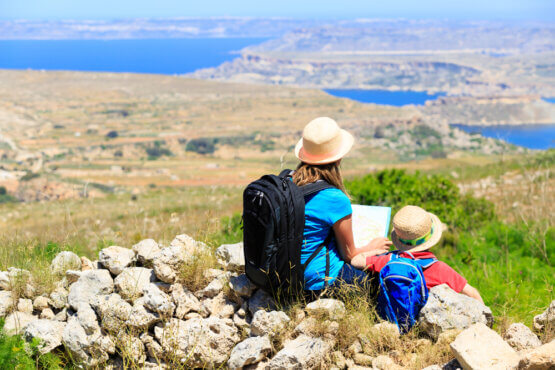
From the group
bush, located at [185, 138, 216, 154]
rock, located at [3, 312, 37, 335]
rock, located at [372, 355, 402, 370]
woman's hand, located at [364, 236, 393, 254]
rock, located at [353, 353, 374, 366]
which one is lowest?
A: bush, located at [185, 138, 216, 154]

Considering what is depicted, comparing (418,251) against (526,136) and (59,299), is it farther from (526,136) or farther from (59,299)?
(526,136)

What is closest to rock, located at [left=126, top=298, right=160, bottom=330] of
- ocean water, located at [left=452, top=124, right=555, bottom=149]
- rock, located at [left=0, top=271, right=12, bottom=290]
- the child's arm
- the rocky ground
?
the rocky ground

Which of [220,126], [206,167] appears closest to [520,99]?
[220,126]

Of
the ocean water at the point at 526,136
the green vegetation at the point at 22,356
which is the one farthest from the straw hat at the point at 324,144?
the ocean water at the point at 526,136

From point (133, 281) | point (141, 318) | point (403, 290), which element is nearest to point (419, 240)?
point (403, 290)

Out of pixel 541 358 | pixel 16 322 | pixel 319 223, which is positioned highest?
pixel 319 223

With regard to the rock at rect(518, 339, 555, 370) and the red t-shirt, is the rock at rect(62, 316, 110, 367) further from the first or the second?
the rock at rect(518, 339, 555, 370)

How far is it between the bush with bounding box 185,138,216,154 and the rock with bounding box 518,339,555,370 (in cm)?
7459

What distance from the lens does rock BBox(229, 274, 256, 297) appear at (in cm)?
353

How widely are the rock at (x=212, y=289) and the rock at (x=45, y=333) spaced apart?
1.00 metres

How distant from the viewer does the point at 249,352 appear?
2988 mm

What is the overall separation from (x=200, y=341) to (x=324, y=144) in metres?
1.56

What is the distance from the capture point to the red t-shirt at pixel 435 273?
3.40 metres

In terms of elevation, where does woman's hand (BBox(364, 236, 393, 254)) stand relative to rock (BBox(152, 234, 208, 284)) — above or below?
above
